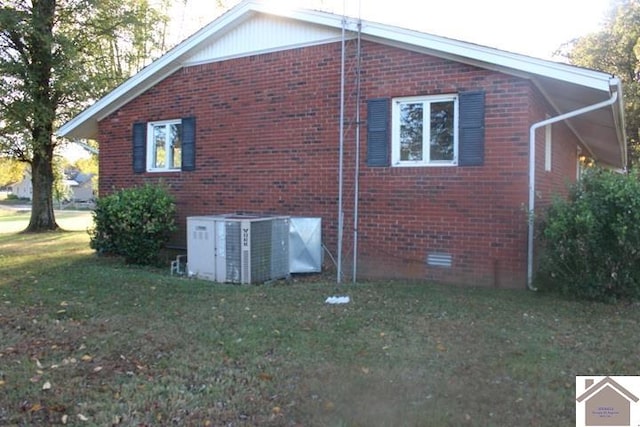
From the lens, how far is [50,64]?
683 inches

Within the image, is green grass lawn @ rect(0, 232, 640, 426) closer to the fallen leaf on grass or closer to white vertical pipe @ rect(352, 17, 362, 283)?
the fallen leaf on grass

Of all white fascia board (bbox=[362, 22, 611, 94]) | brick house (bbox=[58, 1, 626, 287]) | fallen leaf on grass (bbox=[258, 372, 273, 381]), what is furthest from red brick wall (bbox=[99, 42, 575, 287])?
fallen leaf on grass (bbox=[258, 372, 273, 381])

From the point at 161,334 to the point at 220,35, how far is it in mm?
7078

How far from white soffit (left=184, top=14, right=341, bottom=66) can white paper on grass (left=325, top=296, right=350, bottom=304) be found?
470 centimetres

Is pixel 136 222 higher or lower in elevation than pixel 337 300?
higher

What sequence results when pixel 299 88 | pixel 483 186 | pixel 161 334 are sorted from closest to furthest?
pixel 161 334, pixel 483 186, pixel 299 88

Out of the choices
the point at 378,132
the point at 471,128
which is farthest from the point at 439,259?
the point at 378,132

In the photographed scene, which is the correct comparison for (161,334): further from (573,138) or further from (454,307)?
(573,138)

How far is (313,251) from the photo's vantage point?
948 cm

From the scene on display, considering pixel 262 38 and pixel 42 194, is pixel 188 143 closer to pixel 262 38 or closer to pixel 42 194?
pixel 262 38

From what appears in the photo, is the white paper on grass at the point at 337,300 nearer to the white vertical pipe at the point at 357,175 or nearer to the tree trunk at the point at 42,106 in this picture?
the white vertical pipe at the point at 357,175

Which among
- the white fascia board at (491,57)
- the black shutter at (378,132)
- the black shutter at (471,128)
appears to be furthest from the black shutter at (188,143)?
the black shutter at (471,128)

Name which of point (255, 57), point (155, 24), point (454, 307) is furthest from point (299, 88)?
point (155, 24)
